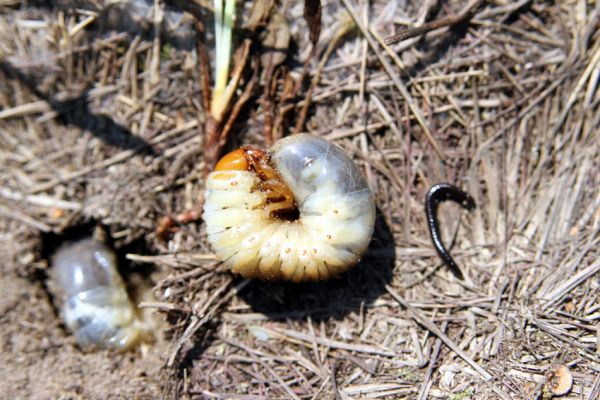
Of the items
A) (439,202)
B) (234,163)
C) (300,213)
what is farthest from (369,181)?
(234,163)

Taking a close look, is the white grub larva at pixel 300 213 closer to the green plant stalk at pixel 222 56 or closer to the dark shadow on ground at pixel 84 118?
the green plant stalk at pixel 222 56

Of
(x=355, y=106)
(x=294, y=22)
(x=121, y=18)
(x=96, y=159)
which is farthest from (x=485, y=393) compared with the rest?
(x=121, y=18)

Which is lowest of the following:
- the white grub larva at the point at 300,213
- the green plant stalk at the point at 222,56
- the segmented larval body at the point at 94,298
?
the segmented larval body at the point at 94,298

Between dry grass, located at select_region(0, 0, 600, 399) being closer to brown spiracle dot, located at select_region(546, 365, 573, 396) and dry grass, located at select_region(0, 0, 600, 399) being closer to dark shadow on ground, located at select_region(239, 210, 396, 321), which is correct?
dark shadow on ground, located at select_region(239, 210, 396, 321)

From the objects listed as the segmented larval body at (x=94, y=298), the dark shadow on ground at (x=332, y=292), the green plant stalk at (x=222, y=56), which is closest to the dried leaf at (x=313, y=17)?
the green plant stalk at (x=222, y=56)

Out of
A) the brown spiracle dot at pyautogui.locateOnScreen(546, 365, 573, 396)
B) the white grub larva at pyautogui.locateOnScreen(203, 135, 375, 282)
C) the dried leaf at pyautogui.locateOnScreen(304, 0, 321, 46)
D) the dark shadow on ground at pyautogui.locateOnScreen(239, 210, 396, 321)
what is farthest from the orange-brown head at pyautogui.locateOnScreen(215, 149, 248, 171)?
the brown spiracle dot at pyautogui.locateOnScreen(546, 365, 573, 396)

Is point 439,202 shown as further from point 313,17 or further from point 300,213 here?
point 313,17
